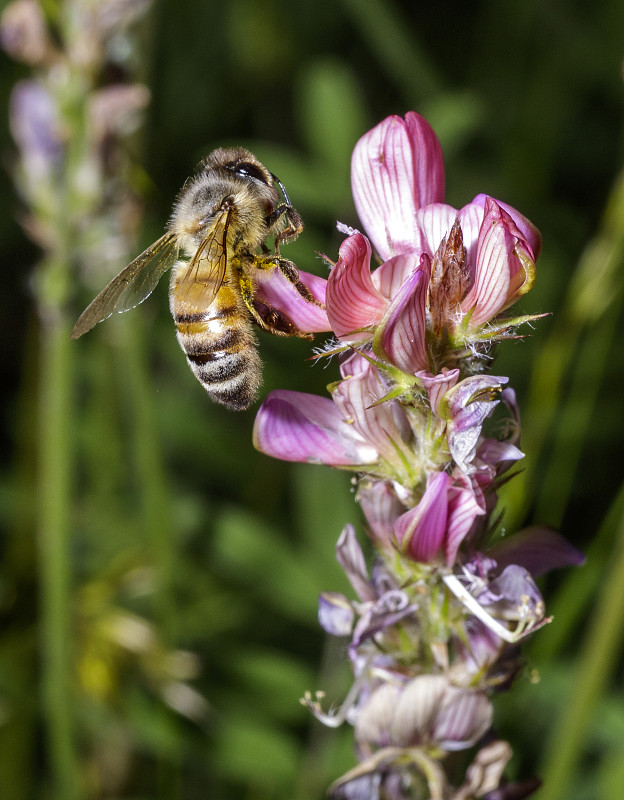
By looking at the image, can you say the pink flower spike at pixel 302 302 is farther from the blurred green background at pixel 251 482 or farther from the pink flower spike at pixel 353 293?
the blurred green background at pixel 251 482

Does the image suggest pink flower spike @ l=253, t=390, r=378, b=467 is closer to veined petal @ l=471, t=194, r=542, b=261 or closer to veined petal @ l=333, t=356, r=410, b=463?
veined petal @ l=333, t=356, r=410, b=463

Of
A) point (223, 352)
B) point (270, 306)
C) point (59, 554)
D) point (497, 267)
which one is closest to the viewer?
point (497, 267)

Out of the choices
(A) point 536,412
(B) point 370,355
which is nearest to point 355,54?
(A) point 536,412

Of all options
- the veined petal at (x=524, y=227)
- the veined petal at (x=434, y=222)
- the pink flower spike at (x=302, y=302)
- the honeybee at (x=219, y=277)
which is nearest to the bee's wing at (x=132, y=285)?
the honeybee at (x=219, y=277)

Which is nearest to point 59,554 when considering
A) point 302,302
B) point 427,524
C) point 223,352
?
point 223,352

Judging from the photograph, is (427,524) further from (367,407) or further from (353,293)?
(353,293)

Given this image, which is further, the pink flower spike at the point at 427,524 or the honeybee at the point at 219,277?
the honeybee at the point at 219,277
